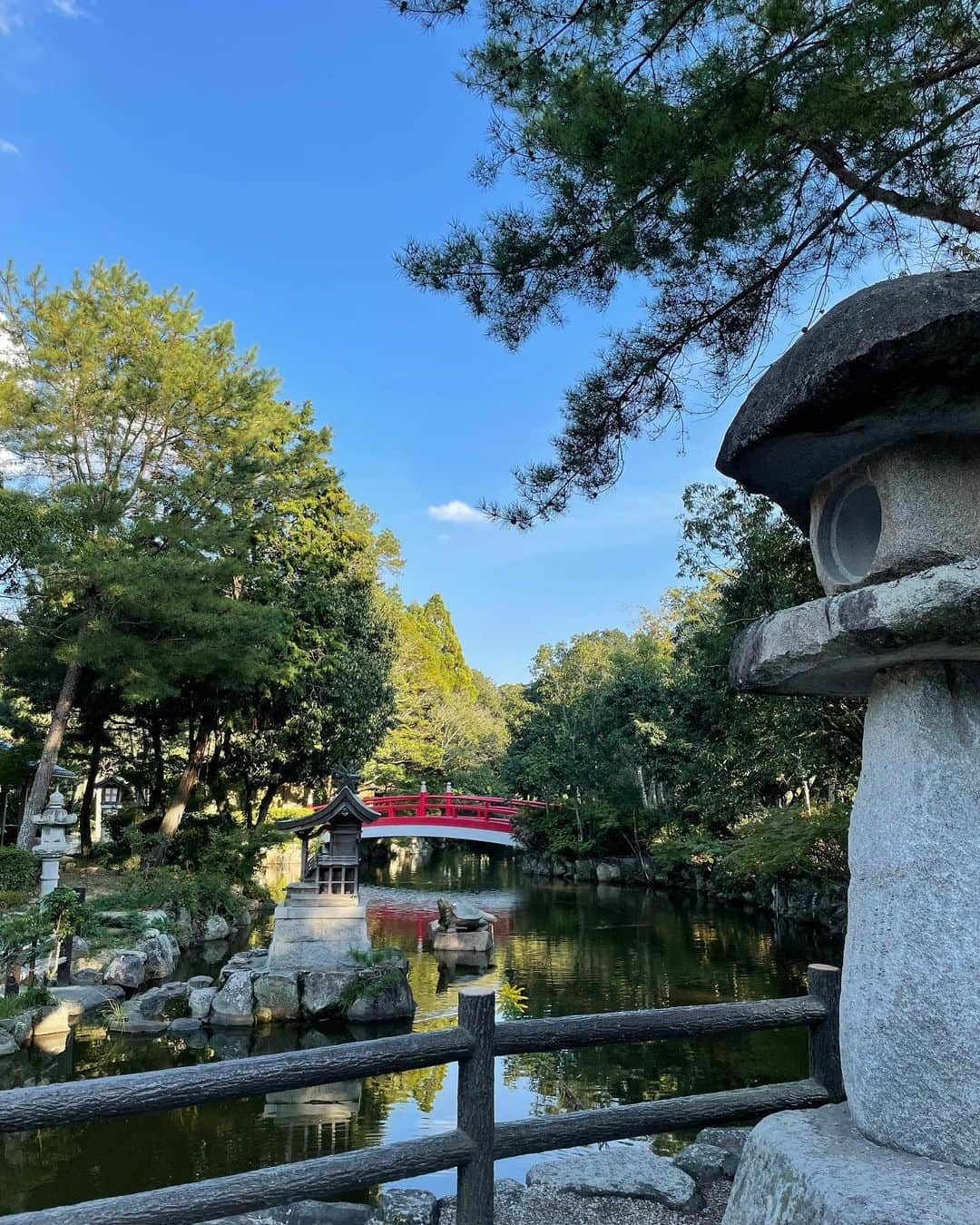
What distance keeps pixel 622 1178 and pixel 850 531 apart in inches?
107

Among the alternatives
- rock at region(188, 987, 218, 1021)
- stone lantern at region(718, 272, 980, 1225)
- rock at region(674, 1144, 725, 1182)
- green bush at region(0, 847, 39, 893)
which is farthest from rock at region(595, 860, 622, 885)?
stone lantern at region(718, 272, 980, 1225)

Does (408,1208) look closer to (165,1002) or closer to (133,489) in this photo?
(165,1002)

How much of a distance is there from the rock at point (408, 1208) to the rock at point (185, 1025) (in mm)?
5905

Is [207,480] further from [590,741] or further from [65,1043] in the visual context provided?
[590,741]

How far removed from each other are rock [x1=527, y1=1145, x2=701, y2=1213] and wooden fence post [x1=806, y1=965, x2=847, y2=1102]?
768 millimetres

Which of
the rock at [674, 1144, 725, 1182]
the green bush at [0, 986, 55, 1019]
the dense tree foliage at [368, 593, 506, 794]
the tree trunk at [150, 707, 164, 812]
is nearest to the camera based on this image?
the rock at [674, 1144, 725, 1182]

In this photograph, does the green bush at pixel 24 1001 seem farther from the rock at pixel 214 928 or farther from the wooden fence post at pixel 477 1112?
the wooden fence post at pixel 477 1112

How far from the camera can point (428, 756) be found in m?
30.1

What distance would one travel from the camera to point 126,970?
31.2ft

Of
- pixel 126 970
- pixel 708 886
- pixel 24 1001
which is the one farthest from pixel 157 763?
pixel 708 886

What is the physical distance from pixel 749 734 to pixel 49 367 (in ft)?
41.8

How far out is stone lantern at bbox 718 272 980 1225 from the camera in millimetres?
1950

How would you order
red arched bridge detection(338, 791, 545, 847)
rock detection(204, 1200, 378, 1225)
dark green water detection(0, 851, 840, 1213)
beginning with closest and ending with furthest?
rock detection(204, 1200, 378, 1225), dark green water detection(0, 851, 840, 1213), red arched bridge detection(338, 791, 545, 847)

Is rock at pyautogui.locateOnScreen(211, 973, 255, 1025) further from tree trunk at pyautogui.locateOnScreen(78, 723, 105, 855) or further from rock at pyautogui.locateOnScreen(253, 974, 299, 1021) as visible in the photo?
tree trunk at pyautogui.locateOnScreen(78, 723, 105, 855)
